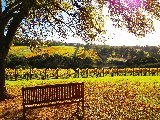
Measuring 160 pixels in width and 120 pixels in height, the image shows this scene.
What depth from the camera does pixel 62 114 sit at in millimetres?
14688

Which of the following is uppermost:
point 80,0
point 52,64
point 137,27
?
point 80,0

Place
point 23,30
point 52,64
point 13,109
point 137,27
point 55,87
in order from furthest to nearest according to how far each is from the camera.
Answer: point 52,64 → point 23,30 → point 137,27 → point 13,109 → point 55,87

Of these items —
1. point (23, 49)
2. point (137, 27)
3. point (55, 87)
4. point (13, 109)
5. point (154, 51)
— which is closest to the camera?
point (55, 87)

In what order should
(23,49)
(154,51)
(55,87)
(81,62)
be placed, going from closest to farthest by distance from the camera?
(55,87) < (81,62) < (23,49) < (154,51)

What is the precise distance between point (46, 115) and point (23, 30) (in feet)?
44.7

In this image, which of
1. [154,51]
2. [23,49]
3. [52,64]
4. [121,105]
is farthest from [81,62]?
[154,51]

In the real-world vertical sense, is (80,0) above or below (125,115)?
above

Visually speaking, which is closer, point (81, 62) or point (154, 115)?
point (154, 115)

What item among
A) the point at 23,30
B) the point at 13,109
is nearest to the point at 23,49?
the point at 23,30

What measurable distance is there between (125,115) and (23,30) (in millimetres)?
15141

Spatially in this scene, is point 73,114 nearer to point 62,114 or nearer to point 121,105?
point 62,114

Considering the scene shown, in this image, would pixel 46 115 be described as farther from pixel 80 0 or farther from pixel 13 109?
pixel 80 0

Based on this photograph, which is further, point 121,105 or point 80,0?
point 80,0

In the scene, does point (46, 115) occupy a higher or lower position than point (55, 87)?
lower
